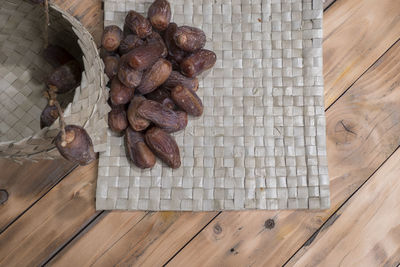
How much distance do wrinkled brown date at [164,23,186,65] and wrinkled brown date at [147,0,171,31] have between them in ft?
0.05

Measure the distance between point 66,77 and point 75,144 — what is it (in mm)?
227

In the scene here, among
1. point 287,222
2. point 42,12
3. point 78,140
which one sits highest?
point 42,12

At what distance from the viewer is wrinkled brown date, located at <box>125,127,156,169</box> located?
749 millimetres

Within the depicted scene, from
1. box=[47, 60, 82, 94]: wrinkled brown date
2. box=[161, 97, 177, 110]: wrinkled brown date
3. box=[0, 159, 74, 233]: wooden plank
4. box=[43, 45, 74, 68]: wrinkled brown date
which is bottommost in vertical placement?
box=[0, 159, 74, 233]: wooden plank

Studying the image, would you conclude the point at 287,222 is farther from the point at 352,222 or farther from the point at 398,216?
the point at 398,216

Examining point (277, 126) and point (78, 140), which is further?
point (277, 126)

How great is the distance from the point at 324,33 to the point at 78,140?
62cm

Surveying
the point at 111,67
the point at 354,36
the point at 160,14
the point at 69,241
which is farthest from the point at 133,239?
the point at 354,36

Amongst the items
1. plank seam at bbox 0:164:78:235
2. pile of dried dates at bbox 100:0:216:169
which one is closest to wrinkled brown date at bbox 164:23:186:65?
pile of dried dates at bbox 100:0:216:169

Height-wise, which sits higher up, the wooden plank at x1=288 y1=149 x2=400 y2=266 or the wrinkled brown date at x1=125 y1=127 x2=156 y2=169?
the wrinkled brown date at x1=125 y1=127 x2=156 y2=169

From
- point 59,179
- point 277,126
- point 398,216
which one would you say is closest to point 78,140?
point 59,179

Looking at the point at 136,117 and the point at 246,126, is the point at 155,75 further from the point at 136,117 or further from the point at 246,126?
the point at 246,126

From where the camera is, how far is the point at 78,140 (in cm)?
59

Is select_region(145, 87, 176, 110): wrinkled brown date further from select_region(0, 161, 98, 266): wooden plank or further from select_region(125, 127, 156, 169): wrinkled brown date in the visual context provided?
select_region(0, 161, 98, 266): wooden plank
